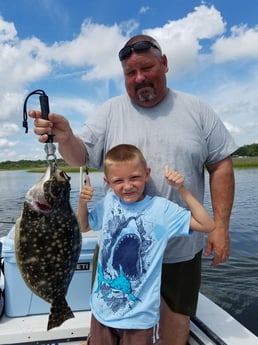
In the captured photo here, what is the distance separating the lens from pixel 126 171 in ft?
8.66

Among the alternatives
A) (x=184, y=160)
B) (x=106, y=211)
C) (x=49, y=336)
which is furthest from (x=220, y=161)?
(x=49, y=336)

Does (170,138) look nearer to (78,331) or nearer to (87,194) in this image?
(87,194)

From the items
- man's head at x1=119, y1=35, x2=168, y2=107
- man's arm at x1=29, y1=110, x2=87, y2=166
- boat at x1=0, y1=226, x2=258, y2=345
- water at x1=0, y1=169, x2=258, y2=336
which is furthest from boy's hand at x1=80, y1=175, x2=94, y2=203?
water at x1=0, y1=169, x2=258, y2=336

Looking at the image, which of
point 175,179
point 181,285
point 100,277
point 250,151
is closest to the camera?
point 175,179

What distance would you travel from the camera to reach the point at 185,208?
2.90 meters

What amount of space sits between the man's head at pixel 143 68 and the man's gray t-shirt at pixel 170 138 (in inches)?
5.6

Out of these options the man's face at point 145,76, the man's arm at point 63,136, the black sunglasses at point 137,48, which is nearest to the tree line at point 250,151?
the man's face at point 145,76

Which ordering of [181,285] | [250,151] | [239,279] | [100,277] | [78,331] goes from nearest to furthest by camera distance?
1. [100,277]
2. [181,285]
3. [78,331]
4. [239,279]
5. [250,151]

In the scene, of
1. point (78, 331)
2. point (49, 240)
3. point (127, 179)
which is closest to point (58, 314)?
point (49, 240)

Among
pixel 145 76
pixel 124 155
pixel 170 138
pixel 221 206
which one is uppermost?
pixel 145 76

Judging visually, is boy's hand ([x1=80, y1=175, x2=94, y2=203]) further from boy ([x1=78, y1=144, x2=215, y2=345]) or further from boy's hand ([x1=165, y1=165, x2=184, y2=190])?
boy's hand ([x1=165, y1=165, x2=184, y2=190])

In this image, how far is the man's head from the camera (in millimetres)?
2869

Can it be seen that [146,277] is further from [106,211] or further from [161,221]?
[106,211]

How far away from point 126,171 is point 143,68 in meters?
0.86
